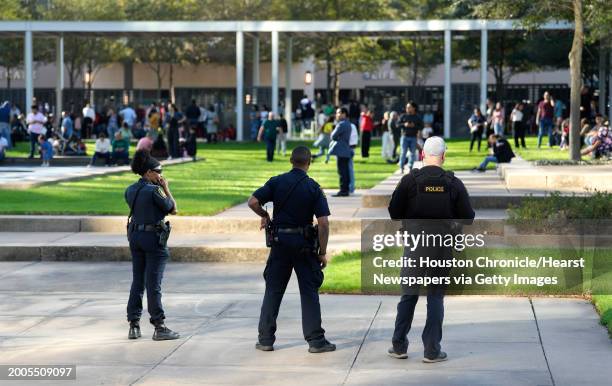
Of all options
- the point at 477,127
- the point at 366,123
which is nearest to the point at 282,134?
the point at 366,123

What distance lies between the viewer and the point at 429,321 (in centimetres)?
976

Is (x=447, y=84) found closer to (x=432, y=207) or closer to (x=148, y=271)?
(x=148, y=271)

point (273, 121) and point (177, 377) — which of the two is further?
point (273, 121)

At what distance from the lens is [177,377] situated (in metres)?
9.34

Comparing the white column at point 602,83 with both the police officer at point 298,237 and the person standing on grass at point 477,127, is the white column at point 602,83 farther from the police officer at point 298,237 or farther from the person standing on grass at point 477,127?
the police officer at point 298,237

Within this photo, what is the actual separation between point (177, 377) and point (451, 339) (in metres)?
2.61

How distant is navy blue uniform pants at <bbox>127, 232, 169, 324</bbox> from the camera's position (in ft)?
35.0

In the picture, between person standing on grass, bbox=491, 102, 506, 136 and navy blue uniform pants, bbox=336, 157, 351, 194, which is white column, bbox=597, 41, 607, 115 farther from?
navy blue uniform pants, bbox=336, 157, 351, 194

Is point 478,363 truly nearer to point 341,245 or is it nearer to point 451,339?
point 451,339

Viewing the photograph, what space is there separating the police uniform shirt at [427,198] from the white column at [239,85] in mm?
42384

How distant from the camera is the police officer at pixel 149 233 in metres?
10.7

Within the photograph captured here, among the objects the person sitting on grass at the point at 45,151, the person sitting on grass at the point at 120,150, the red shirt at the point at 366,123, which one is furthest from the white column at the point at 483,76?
the person sitting on grass at the point at 45,151

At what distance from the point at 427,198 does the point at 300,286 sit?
139 cm

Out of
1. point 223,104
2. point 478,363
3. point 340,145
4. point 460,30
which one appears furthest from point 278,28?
point 478,363
